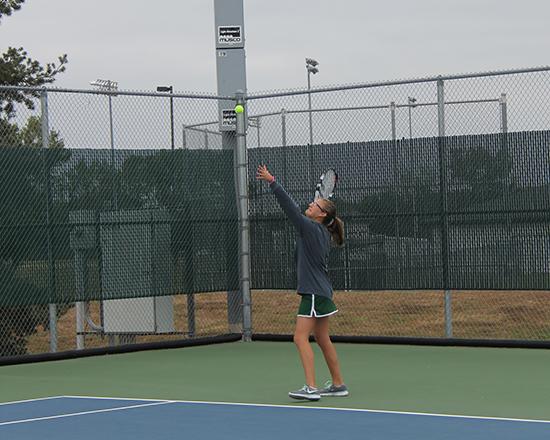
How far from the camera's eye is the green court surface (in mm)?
9875

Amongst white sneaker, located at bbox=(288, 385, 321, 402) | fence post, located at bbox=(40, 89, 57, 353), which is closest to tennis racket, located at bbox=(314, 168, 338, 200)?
white sneaker, located at bbox=(288, 385, 321, 402)

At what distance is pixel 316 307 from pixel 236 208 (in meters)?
5.49

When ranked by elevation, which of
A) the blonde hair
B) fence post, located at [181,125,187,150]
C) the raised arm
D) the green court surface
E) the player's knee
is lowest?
the green court surface

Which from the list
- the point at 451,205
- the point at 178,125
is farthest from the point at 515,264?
the point at 178,125

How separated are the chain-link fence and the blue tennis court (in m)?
3.83

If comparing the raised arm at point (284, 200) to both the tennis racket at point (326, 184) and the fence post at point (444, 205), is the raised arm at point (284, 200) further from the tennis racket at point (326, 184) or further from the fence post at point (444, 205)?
the fence post at point (444, 205)

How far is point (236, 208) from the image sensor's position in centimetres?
1520

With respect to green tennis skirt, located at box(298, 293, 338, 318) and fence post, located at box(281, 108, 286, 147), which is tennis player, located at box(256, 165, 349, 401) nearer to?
green tennis skirt, located at box(298, 293, 338, 318)

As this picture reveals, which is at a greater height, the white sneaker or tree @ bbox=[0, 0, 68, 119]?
tree @ bbox=[0, 0, 68, 119]

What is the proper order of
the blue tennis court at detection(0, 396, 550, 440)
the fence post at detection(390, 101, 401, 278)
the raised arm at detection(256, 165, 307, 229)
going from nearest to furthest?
the blue tennis court at detection(0, 396, 550, 440) < the raised arm at detection(256, 165, 307, 229) < the fence post at detection(390, 101, 401, 278)

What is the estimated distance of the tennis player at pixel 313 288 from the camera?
978 cm

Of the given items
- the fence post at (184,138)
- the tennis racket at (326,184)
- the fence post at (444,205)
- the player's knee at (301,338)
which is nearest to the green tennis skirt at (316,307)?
the player's knee at (301,338)

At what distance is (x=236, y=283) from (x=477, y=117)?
3653 millimetres

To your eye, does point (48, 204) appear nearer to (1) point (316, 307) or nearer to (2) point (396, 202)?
(2) point (396, 202)
